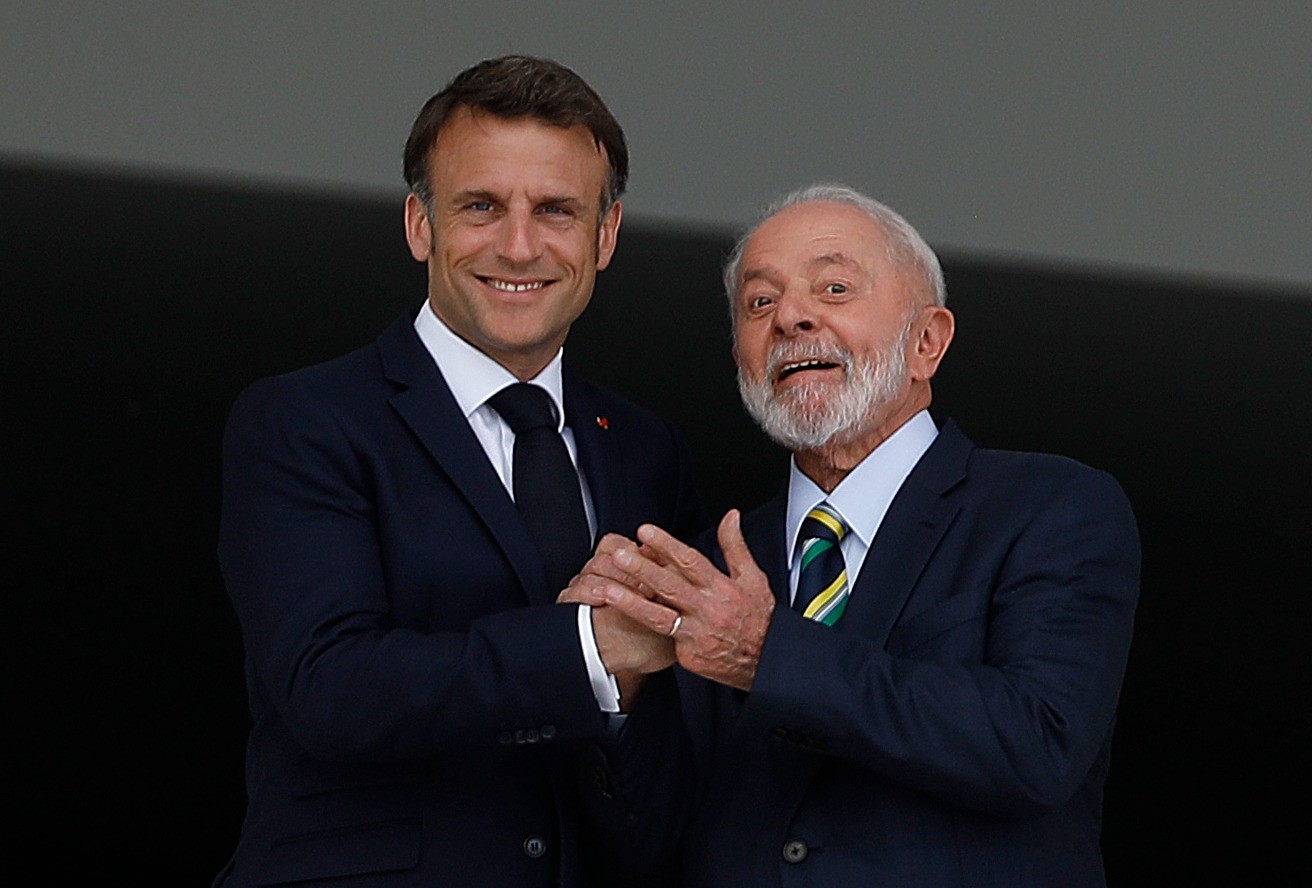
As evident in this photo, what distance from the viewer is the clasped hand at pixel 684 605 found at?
2297 millimetres

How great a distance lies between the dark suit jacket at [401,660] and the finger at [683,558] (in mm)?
146

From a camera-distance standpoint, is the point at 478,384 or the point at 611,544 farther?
the point at 478,384

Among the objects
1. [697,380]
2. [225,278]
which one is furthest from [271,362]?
[697,380]

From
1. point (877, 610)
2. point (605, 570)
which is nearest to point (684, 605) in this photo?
point (605, 570)

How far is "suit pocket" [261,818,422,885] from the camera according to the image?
243 cm

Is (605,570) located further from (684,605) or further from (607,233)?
(607,233)

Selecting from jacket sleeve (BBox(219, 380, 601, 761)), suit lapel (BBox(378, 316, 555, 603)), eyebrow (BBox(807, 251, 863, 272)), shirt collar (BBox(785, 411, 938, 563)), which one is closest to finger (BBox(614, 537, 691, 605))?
jacket sleeve (BBox(219, 380, 601, 761))

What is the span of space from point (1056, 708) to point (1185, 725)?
134 inches

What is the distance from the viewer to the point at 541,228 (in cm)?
268

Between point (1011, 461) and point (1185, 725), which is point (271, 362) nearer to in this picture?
point (1185, 725)

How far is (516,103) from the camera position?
2.65m

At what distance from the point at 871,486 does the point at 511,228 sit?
2.09 feet

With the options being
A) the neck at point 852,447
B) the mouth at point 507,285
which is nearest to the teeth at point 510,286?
the mouth at point 507,285

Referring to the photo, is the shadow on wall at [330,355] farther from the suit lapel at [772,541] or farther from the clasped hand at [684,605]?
the clasped hand at [684,605]
